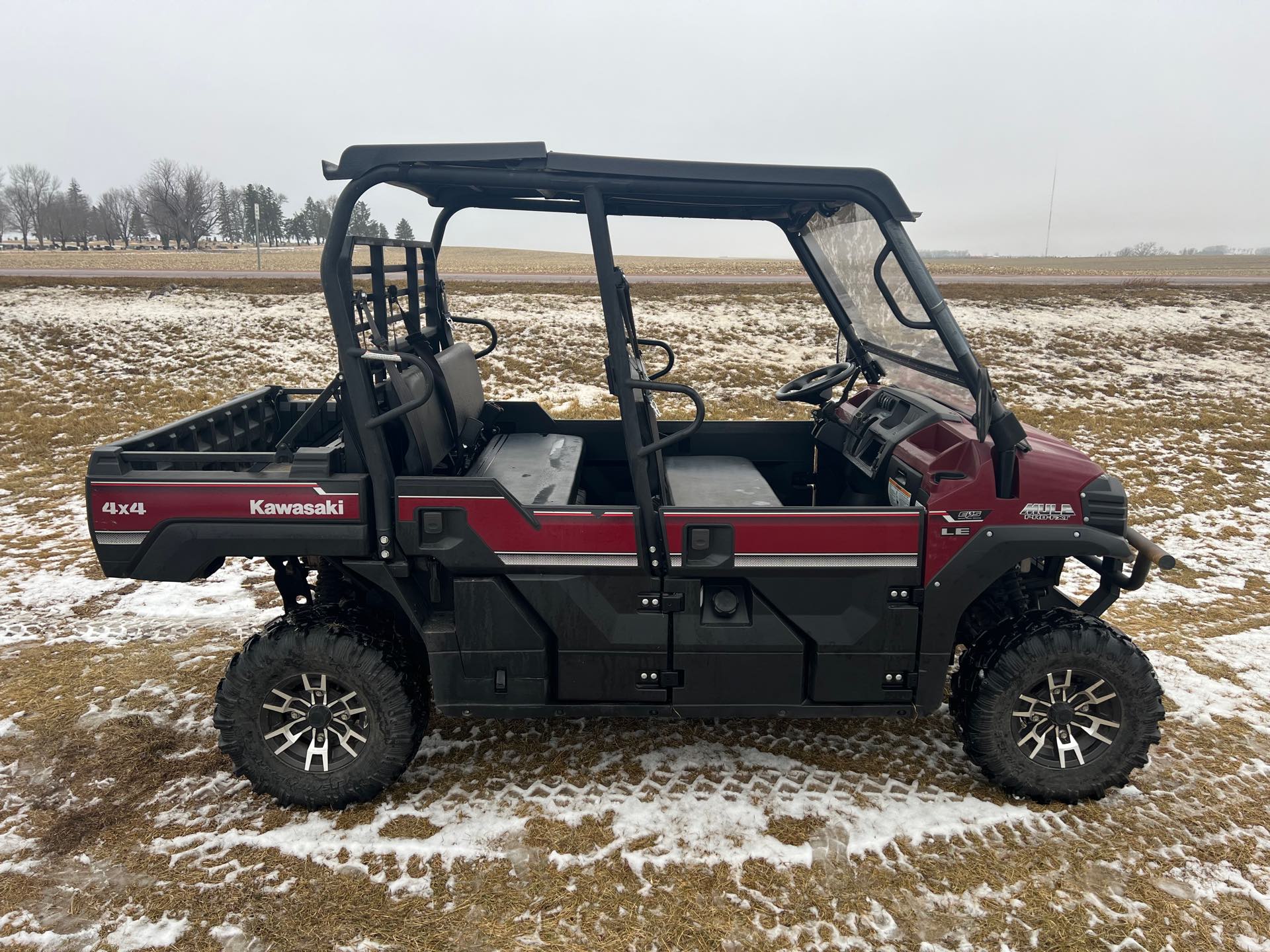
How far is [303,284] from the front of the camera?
1756cm

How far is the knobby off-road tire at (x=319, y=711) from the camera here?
301 cm

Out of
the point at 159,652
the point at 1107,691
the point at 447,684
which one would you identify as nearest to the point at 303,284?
the point at 159,652

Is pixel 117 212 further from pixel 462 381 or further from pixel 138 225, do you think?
pixel 462 381

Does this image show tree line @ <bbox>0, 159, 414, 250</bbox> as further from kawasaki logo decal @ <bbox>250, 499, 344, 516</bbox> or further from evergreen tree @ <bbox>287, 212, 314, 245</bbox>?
kawasaki logo decal @ <bbox>250, 499, 344, 516</bbox>

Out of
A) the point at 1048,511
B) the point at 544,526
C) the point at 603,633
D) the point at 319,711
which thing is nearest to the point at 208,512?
the point at 319,711

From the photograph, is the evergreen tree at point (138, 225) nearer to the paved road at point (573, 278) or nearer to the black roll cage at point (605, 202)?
the paved road at point (573, 278)

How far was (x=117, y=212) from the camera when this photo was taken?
246 feet

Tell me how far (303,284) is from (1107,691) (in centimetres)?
1780

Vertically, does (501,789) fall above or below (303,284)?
below

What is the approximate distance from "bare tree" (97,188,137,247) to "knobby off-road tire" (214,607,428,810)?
287ft

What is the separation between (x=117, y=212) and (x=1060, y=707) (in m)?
91.3

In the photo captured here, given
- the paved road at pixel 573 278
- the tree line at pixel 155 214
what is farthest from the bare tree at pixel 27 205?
the paved road at pixel 573 278

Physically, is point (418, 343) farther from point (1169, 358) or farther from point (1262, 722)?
point (1169, 358)

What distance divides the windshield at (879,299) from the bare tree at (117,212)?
87658mm
